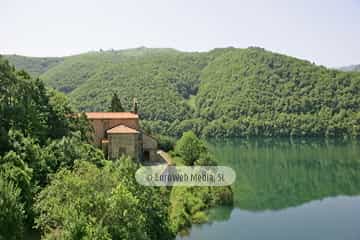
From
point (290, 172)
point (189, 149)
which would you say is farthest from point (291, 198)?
point (290, 172)

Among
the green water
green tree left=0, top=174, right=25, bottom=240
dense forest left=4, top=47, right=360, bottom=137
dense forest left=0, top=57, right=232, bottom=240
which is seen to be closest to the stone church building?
dense forest left=0, top=57, right=232, bottom=240

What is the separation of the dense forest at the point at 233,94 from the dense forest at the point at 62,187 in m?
73.2

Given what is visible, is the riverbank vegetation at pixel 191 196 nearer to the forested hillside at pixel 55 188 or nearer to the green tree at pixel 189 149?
the green tree at pixel 189 149

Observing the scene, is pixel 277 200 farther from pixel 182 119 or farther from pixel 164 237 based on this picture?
pixel 182 119

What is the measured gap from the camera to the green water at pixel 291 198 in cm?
3130

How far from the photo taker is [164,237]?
2475 centimetres

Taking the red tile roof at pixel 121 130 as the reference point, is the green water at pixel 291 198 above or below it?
below

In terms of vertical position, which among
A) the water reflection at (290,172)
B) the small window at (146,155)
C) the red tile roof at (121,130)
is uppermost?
the red tile roof at (121,130)

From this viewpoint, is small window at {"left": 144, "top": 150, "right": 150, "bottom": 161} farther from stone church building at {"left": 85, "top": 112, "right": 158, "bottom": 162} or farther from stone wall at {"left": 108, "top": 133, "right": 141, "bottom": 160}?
stone wall at {"left": 108, "top": 133, "right": 141, "bottom": 160}

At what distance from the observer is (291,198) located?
1713 inches

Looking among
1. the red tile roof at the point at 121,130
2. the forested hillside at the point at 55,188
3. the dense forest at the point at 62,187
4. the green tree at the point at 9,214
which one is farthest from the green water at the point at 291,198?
the green tree at the point at 9,214

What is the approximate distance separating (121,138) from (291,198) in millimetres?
18300

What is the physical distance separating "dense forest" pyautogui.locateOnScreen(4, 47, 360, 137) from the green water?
33733 mm

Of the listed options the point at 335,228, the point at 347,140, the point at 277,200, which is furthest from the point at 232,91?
the point at 335,228
